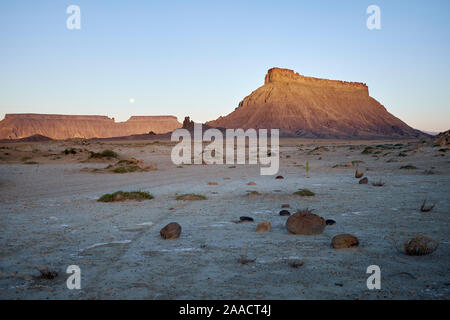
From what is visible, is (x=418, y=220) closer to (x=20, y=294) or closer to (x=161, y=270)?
(x=161, y=270)

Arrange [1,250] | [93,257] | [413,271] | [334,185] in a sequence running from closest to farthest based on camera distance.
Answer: [413,271]
[93,257]
[1,250]
[334,185]

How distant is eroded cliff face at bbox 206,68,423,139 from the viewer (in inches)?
4892

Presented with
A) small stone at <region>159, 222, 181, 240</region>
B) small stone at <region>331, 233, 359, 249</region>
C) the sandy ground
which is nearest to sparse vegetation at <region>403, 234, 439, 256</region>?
the sandy ground

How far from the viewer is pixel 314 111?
442ft

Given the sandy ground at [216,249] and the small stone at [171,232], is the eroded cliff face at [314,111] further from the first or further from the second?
the small stone at [171,232]

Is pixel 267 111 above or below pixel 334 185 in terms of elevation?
above

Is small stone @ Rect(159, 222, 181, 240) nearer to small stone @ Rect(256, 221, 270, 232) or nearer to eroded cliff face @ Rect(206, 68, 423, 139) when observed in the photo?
small stone @ Rect(256, 221, 270, 232)

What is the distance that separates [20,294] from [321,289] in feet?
11.1

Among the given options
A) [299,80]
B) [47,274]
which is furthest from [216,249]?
[299,80]

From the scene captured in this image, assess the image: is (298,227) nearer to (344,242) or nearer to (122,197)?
(344,242)

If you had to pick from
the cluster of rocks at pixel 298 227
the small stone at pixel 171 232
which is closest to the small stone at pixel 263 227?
the cluster of rocks at pixel 298 227

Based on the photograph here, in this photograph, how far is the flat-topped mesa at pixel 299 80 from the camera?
153 meters
